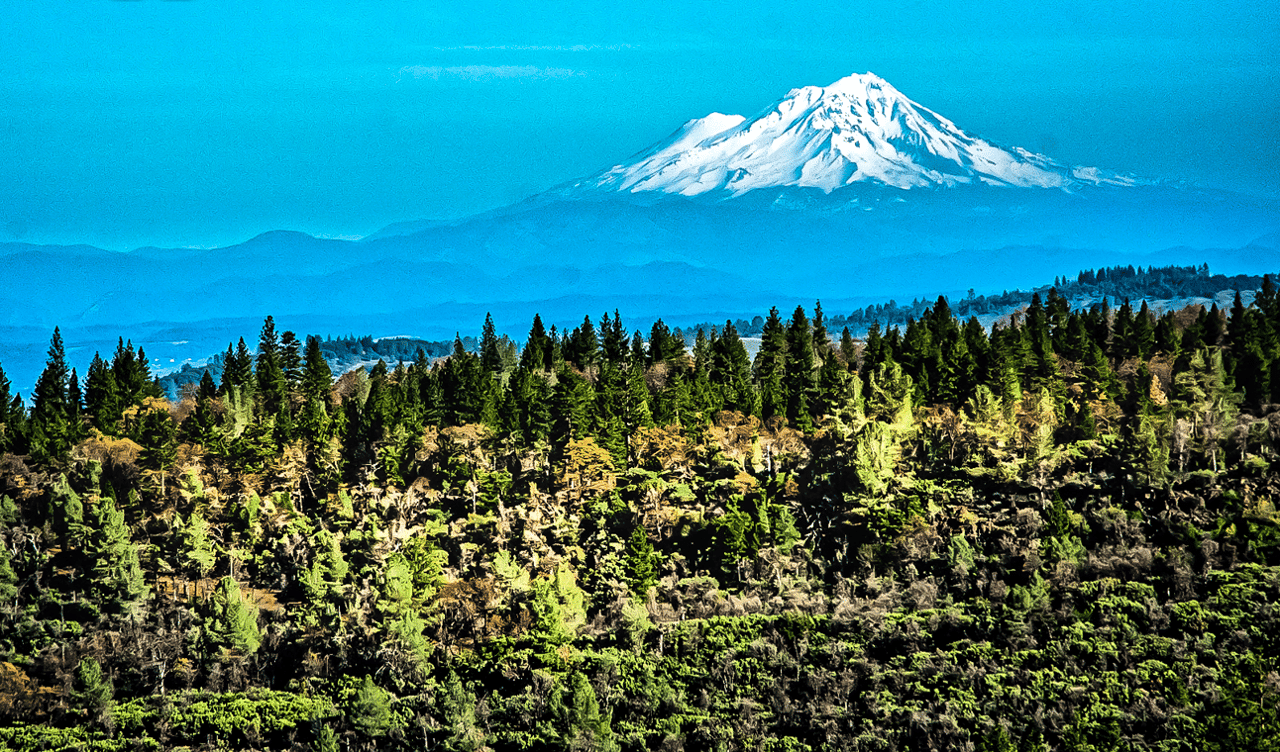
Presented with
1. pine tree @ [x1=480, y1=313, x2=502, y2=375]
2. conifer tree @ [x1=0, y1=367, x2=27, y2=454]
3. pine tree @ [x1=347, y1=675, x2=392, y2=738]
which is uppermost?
pine tree @ [x1=480, y1=313, x2=502, y2=375]

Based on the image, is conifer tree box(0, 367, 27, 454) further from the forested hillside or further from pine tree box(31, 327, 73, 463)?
pine tree box(31, 327, 73, 463)

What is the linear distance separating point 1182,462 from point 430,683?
180ft

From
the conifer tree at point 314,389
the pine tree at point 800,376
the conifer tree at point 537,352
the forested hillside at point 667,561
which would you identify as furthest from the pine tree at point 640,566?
the conifer tree at point 537,352

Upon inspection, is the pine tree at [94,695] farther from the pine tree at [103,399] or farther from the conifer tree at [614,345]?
the conifer tree at [614,345]

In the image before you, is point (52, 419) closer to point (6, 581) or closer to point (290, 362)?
point (6, 581)

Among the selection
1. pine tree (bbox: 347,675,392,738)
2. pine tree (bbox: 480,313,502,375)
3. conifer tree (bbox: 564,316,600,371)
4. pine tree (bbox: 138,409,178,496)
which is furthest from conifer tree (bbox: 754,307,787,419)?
pine tree (bbox: 138,409,178,496)

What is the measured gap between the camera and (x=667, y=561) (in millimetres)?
95250

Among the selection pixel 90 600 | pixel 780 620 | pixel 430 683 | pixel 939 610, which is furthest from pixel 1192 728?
pixel 90 600

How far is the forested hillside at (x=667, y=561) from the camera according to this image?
Result: 81188mm

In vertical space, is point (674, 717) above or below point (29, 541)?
below

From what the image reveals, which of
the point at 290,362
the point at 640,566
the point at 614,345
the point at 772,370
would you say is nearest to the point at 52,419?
the point at 290,362

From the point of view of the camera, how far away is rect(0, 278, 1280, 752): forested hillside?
81188 millimetres

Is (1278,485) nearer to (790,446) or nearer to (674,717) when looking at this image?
(790,446)

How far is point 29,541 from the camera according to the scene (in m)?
102
